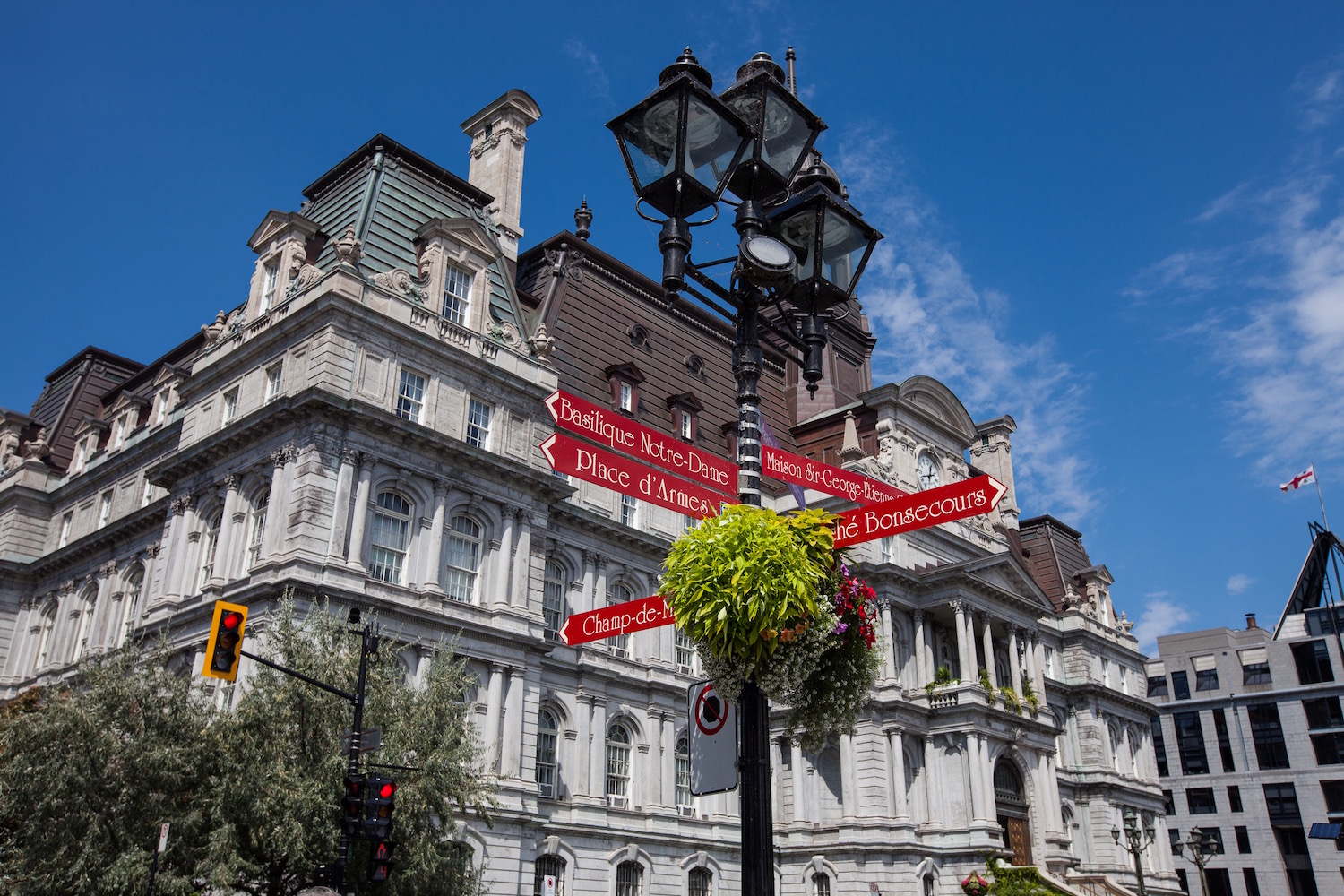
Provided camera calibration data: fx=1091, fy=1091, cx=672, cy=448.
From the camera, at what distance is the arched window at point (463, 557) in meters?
34.2

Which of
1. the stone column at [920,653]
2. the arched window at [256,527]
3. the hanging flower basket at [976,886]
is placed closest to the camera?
the arched window at [256,527]

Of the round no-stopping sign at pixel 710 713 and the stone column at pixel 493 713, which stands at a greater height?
the stone column at pixel 493 713

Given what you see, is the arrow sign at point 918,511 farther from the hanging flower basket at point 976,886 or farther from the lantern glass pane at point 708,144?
the hanging flower basket at point 976,886

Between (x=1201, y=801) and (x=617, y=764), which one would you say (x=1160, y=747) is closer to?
(x=1201, y=801)

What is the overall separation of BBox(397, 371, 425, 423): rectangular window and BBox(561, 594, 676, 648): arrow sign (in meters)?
20.2

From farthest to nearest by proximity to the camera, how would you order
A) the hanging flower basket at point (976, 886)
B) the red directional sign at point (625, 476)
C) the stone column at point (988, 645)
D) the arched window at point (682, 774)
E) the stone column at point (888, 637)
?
1. the stone column at point (988, 645)
2. the stone column at point (888, 637)
3. the arched window at point (682, 774)
4. the hanging flower basket at point (976, 886)
5. the red directional sign at point (625, 476)

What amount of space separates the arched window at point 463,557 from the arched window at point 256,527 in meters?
5.50

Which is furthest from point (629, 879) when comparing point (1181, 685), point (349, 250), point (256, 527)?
point (1181, 685)

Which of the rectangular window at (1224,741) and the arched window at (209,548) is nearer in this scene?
the arched window at (209,548)

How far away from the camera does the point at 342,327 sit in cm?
3300

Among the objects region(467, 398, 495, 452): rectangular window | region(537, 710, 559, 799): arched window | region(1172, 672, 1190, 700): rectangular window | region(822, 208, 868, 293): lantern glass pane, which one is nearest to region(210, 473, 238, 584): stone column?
region(467, 398, 495, 452): rectangular window

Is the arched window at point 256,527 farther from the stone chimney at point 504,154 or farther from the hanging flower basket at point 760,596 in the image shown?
the hanging flower basket at point 760,596

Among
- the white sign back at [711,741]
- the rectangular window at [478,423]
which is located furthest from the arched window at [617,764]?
the white sign back at [711,741]

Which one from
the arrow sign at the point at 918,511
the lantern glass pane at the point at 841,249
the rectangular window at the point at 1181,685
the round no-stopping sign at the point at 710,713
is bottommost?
the round no-stopping sign at the point at 710,713
